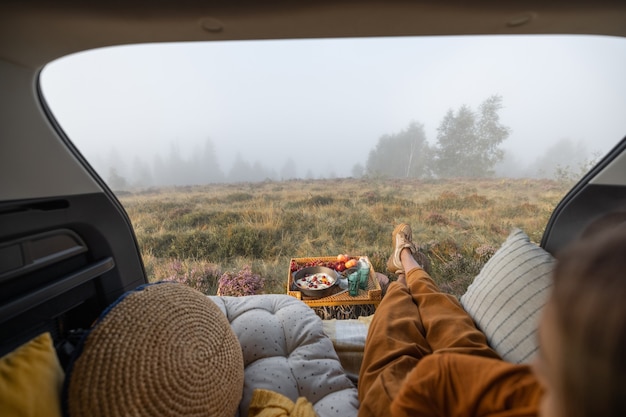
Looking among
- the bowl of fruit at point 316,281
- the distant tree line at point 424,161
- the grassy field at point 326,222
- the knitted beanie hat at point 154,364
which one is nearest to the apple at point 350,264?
the bowl of fruit at point 316,281

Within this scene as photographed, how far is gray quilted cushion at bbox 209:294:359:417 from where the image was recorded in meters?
0.85

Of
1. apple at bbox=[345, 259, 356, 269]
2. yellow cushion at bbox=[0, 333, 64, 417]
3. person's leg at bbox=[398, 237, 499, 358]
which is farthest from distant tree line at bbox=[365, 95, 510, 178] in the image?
yellow cushion at bbox=[0, 333, 64, 417]

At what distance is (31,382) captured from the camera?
54 centimetres

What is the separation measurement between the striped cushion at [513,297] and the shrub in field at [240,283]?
1321mm

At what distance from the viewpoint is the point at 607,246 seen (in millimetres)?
298

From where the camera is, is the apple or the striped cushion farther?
the apple

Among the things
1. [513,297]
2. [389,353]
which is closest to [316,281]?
[389,353]

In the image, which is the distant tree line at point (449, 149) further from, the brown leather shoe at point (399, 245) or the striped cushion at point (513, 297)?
the striped cushion at point (513, 297)

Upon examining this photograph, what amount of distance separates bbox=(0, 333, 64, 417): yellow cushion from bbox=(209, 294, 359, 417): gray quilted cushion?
1.54 ft

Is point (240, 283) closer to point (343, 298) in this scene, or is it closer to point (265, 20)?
point (343, 298)

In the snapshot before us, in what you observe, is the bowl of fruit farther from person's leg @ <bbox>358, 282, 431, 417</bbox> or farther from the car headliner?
the car headliner

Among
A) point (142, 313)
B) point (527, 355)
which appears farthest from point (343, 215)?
point (142, 313)

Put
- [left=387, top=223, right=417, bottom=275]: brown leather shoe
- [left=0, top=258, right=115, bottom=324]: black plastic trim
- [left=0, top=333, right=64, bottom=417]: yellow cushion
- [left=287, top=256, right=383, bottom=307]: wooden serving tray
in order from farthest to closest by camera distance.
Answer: [left=387, top=223, right=417, bottom=275]: brown leather shoe
[left=287, top=256, right=383, bottom=307]: wooden serving tray
[left=0, top=258, right=115, bottom=324]: black plastic trim
[left=0, top=333, right=64, bottom=417]: yellow cushion

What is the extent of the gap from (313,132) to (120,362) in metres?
1.60
